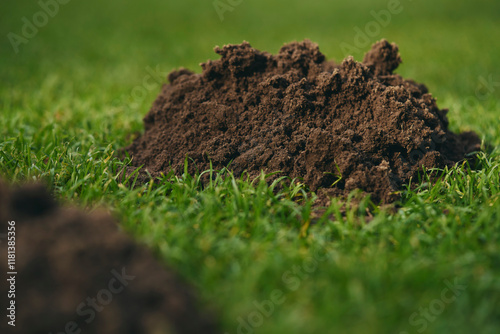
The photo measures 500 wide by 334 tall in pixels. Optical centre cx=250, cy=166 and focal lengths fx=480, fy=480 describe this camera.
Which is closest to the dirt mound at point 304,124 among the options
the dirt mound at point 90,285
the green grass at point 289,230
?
the green grass at point 289,230

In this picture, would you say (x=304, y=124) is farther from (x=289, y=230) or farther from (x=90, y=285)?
(x=90, y=285)

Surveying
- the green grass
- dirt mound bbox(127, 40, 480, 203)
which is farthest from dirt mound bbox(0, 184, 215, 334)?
dirt mound bbox(127, 40, 480, 203)

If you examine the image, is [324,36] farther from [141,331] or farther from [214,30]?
[141,331]

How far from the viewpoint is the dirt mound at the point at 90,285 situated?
6.35 ft

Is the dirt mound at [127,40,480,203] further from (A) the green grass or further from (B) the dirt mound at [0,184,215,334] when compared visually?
(B) the dirt mound at [0,184,215,334]

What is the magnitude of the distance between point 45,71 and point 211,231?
6.58 metres

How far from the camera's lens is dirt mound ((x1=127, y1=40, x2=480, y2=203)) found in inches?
138

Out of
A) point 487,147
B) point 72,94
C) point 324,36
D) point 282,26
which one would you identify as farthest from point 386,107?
point 282,26

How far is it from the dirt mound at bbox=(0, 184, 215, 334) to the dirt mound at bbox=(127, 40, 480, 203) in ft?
5.17

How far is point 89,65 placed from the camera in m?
8.78

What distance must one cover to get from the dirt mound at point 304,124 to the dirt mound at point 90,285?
1.58 metres

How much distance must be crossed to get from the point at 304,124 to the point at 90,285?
2.21m

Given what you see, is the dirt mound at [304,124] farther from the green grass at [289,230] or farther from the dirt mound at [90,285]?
the dirt mound at [90,285]

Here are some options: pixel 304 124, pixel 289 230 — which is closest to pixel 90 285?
pixel 289 230
